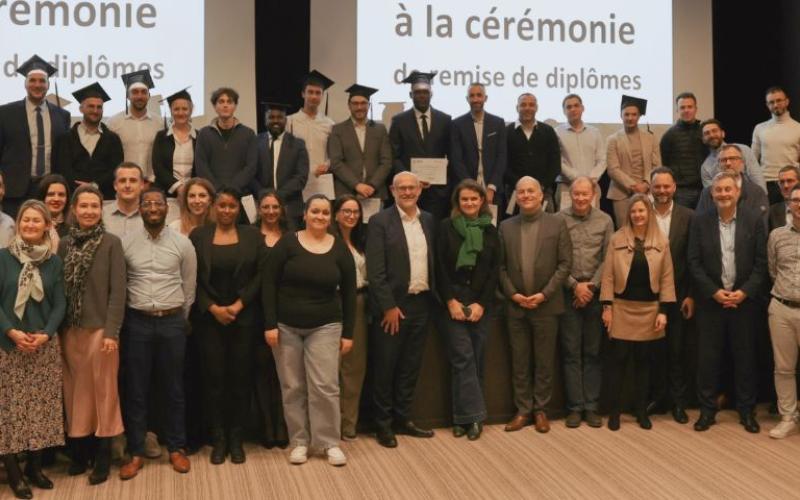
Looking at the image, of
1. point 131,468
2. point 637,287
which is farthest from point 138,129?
point 637,287

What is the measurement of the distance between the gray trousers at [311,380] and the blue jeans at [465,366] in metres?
0.77

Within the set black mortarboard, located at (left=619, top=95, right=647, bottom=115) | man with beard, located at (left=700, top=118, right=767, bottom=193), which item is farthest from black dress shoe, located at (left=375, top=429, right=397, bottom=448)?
black mortarboard, located at (left=619, top=95, right=647, bottom=115)

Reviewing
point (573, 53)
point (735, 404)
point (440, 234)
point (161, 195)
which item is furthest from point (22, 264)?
point (573, 53)

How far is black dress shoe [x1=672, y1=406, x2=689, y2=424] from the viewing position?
4918 mm

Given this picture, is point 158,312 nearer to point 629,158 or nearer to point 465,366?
point 465,366

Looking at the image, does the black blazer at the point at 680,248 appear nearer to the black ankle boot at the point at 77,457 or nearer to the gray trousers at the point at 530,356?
the gray trousers at the point at 530,356

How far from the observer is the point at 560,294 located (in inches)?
190

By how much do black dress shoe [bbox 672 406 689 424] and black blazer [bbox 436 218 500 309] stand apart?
1417 millimetres

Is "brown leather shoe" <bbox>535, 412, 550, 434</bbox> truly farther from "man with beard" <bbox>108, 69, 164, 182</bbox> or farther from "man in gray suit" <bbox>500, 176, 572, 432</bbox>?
"man with beard" <bbox>108, 69, 164, 182</bbox>

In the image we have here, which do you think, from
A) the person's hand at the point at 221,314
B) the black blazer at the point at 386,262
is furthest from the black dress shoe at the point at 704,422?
the person's hand at the point at 221,314

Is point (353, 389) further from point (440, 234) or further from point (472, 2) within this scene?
point (472, 2)

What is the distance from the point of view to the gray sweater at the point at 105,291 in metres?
3.78

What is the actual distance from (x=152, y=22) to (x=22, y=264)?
3.33 metres

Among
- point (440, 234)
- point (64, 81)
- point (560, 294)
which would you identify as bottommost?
point (560, 294)
